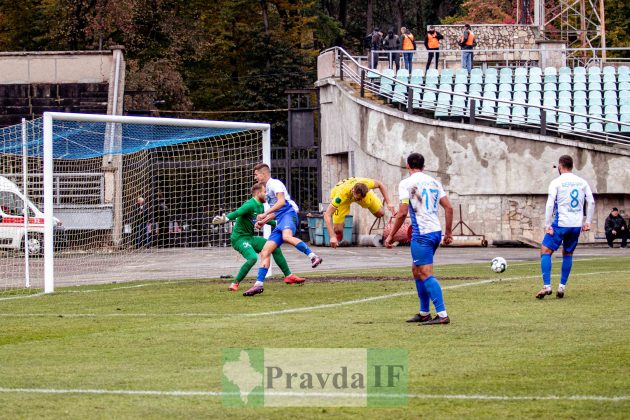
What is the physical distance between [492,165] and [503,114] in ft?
5.62

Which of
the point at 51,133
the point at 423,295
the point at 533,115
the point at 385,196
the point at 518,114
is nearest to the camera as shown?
the point at 423,295

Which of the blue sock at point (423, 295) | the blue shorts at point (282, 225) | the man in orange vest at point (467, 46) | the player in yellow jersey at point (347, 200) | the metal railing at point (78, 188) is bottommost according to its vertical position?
the blue sock at point (423, 295)

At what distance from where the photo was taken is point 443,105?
3603 cm

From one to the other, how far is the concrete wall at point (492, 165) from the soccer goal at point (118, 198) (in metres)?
7.28

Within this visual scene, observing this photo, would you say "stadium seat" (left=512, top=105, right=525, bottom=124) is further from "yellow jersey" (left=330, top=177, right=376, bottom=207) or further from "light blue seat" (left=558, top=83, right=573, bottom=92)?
"yellow jersey" (left=330, top=177, right=376, bottom=207)

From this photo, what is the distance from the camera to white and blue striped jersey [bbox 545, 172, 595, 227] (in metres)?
15.9

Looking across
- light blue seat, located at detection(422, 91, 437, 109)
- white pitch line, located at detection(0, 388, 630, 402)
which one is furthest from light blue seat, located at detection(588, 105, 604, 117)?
white pitch line, located at detection(0, 388, 630, 402)

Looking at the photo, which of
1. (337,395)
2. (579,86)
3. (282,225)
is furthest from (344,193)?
(579,86)

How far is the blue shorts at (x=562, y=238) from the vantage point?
631 inches

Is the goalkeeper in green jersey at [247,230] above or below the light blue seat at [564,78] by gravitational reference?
below

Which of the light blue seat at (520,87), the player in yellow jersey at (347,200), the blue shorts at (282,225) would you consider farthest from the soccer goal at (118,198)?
the light blue seat at (520,87)

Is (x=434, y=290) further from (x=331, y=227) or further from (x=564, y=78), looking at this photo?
(x=564, y=78)

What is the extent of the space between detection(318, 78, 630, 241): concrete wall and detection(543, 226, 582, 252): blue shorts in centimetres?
1866

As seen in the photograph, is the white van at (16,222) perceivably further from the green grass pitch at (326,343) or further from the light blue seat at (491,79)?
the light blue seat at (491,79)
